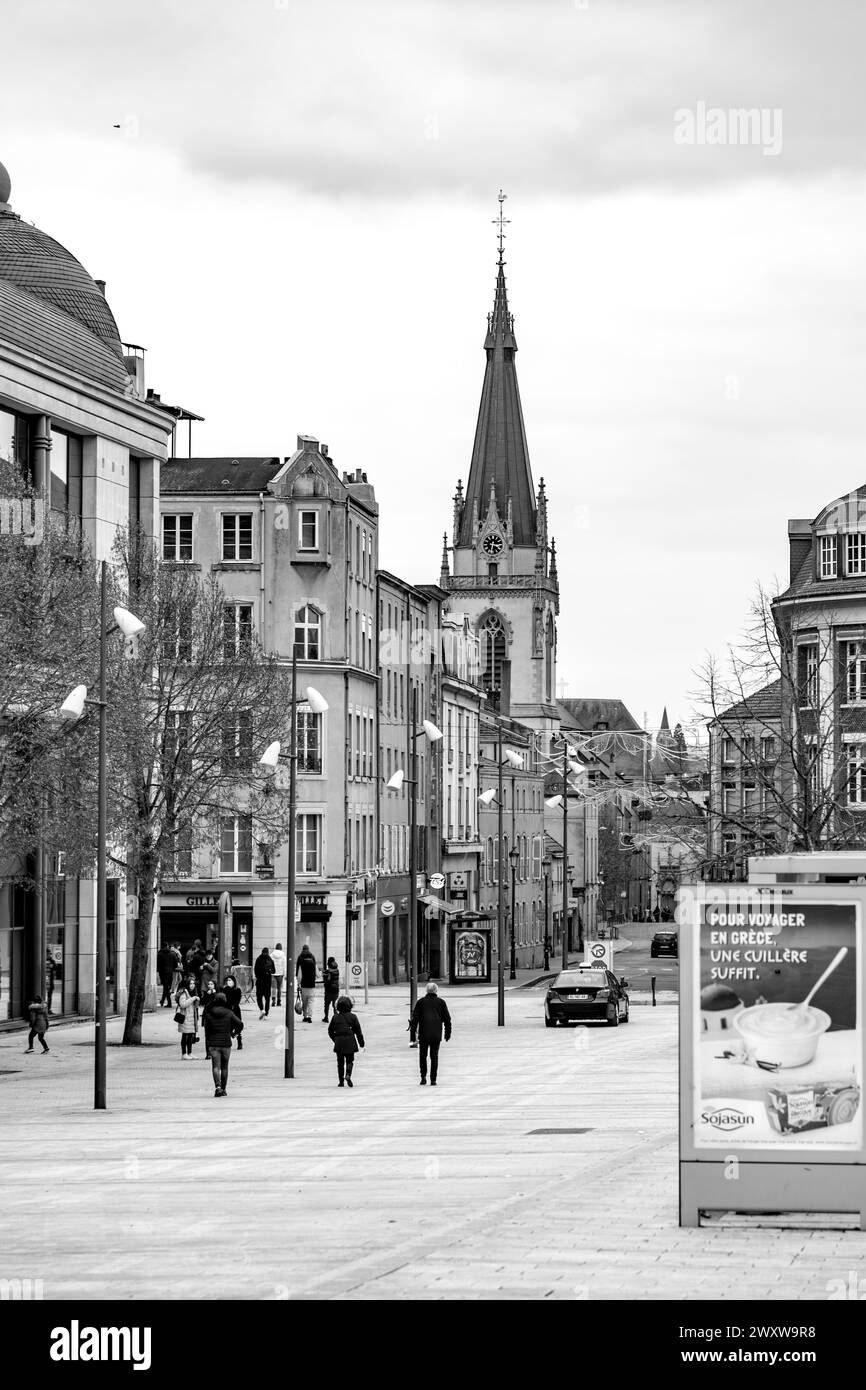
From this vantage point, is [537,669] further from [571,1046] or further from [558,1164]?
[558,1164]

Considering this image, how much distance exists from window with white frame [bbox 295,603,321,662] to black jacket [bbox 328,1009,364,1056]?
150 ft

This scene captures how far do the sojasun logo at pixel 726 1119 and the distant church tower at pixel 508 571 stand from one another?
551 ft

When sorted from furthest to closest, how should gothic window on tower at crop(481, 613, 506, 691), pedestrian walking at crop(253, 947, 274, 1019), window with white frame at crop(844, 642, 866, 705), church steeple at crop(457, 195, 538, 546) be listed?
1. gothic window on tower at crop(481, 613, 506, 691)
2. church steeple at crop(457, 195, 538, 546)
3. window with white frame at crop(844, 642, 866, 705)
4. pedestrian walking at crop(253, 947, 274, 1019)

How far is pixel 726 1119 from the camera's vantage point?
53.4ft

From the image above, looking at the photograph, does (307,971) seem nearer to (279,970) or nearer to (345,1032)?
(279,970)

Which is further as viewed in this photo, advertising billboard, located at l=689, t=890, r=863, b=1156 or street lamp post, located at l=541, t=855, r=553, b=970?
street lamp post, located at l=541, t=855, r=553, b=970

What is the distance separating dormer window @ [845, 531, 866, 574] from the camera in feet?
272

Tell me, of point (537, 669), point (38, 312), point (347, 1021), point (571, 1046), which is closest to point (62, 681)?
point (347, 1021)

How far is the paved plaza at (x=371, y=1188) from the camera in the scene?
1425 cm

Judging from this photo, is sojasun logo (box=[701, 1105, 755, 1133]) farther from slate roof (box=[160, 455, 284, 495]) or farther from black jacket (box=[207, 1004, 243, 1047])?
slate roof (box=[160, 455, 284, 495])

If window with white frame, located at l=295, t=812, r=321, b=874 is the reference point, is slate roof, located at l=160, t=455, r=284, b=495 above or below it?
above

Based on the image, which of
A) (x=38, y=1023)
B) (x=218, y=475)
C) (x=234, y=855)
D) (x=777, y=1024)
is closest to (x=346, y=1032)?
(x=38, y=1023)

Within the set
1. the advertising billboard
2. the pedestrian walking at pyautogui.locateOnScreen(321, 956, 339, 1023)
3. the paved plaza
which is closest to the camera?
the paved plaza

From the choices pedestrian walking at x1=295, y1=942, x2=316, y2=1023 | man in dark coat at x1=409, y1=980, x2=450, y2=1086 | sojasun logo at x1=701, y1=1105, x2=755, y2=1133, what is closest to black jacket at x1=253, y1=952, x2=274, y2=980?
pedestrian walking at x1=295, y1=942, x2=316, y2=1023
